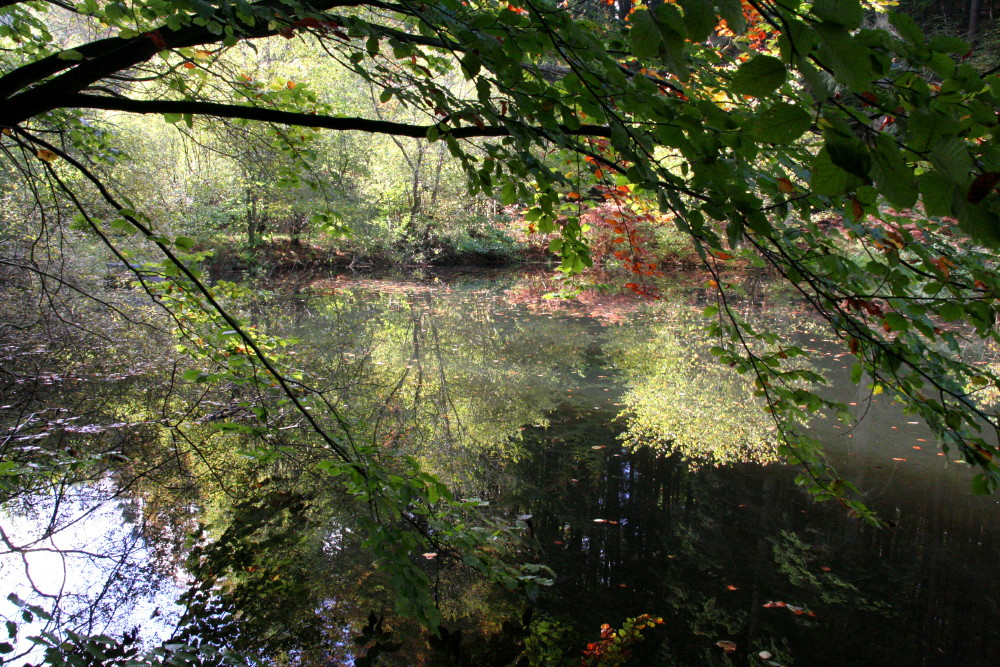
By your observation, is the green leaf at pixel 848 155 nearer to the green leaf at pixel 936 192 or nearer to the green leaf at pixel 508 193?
the green leaf at pixel 936 192

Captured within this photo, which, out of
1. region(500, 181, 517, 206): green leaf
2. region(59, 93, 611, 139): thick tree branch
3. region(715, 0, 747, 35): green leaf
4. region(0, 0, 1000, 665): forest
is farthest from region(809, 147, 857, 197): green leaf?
region(500, 181, 517, 206): green leaf

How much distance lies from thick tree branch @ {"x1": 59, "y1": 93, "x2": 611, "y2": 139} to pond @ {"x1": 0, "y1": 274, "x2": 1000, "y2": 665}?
1136 millimetres

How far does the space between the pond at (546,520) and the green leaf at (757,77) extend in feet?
5.38

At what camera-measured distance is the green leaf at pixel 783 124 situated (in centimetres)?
81

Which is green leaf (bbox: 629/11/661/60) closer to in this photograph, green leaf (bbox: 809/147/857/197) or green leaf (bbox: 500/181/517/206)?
green leaf (bbox: 809/147/857/197)

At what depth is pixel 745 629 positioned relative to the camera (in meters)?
3.30

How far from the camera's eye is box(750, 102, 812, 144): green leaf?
2.66 feet

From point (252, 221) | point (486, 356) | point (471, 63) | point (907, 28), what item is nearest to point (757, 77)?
point (907, 28)

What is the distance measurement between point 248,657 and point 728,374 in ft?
24.9

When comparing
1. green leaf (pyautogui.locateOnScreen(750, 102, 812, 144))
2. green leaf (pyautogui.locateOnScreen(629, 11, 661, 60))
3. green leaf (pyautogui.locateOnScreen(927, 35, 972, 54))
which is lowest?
green leaf (pyautogui.locateOnScreen(750, 102, 812, 144))

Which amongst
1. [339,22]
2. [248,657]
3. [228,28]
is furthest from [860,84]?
[248,657]

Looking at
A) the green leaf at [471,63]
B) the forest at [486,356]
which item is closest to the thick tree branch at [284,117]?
the forest at [486,356]

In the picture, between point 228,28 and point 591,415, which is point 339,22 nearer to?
point 228,28

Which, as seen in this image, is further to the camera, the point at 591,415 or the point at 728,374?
the point at 728,374
